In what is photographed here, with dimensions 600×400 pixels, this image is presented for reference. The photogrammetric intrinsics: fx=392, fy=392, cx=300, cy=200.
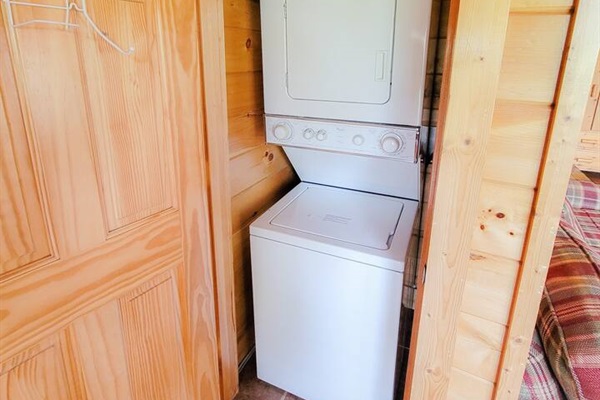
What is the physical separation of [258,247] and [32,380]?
0.87 metres

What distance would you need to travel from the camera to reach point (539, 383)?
1.27 m

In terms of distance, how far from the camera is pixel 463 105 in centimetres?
85

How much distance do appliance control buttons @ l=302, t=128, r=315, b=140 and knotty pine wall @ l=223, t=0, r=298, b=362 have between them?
26 cm

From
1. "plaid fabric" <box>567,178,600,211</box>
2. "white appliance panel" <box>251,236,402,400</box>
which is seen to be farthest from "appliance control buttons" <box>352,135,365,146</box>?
"plaid fabric" <box>567,178,600,211</box>

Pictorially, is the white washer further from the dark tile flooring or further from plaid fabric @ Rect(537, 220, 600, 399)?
plaid fabric @ Rect(537, 220, 600, 399)

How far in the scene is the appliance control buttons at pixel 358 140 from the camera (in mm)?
1528

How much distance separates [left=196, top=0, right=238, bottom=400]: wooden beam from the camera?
1.25 meters

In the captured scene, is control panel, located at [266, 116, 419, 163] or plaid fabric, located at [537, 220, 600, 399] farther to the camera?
control panel, located at [266, 116, 419, 163]

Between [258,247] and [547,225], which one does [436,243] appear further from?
[258,247]

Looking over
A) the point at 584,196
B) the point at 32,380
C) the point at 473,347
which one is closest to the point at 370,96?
the point at 473,347

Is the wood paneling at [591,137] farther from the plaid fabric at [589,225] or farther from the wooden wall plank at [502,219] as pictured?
the wooden wall plank at [502,219]

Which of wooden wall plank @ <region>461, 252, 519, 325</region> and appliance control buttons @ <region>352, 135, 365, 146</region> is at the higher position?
appliance control buttons @ <region>352, 135, 365, 146</region>

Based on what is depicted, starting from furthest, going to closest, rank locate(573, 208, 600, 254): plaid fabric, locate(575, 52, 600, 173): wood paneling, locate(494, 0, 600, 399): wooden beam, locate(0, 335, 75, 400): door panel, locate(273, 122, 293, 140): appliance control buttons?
1. locate(575, 52, 600, 173): wood paneling
2. locate(573, 208, 600, 254): plaid fabric
3. locate(273, 122, 293, 140): appliance control buttons
4. locate(0, 335, 75, 400): door panel
5. locate(494, 0, 600, 399): wooden beam

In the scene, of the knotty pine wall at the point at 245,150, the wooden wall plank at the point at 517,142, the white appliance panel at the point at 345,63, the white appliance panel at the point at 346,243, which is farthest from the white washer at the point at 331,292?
the wooden wall plank at the point at 517,142
